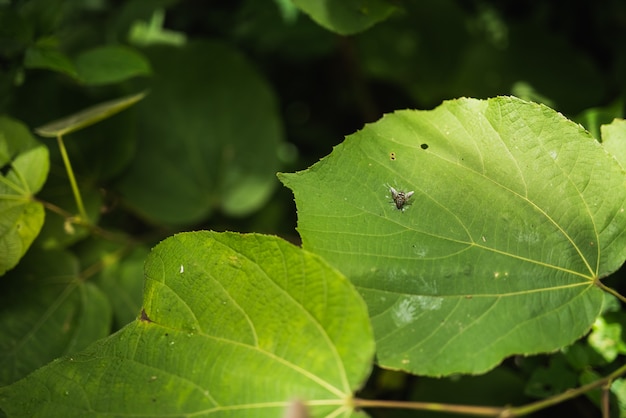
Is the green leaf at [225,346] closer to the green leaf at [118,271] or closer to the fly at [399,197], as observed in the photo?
the fly at [399,197]

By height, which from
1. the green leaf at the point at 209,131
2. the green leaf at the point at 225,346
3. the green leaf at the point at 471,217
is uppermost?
the green leaf at the point at 471,217

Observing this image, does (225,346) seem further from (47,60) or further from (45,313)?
(47,60)

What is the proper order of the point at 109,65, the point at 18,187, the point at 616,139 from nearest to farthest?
the point at 616,139
the point at 18,187
the point at 109,65

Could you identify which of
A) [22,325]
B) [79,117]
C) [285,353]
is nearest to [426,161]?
[285,353]

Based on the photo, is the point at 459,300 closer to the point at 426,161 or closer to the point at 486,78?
the point at 426,161

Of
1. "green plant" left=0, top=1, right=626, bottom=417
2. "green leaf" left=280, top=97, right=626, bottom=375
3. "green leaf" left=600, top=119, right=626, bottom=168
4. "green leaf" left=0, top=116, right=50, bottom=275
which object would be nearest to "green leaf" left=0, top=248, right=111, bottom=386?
"green plant" left=0, top=1, right=626, bottom=417

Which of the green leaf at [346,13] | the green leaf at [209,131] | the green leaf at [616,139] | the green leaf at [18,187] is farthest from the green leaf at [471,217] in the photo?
the green leaf at [209,131]

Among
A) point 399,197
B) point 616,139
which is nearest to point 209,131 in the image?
point 399,197
